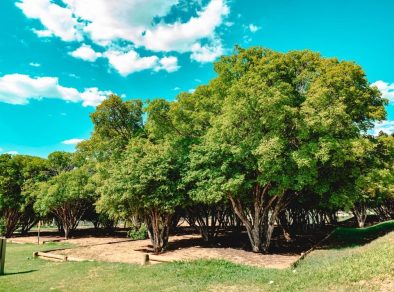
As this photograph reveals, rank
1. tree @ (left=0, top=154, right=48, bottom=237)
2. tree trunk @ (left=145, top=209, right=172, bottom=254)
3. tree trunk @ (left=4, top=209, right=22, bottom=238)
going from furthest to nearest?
tree trunk @ (left=4, top=209, right=22, bottom=238) < tree @ (left=0, top=154, right=48, bottom=237) < tree trunk @ (left=145, top=209, right=172, bottom=254)

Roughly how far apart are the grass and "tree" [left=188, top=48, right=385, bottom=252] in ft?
16.7

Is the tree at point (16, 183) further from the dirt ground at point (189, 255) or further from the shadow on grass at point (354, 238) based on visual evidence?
the shadow on grass at point (354, 238)

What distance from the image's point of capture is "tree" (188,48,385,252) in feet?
60.2

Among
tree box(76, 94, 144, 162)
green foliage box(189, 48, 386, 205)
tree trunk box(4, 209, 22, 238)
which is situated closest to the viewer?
green foliage box(189, 48, 386, 205)

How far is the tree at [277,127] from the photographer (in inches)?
722

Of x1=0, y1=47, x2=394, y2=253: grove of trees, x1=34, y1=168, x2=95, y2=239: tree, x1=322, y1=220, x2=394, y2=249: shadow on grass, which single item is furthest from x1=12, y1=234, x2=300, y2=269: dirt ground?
x1=34, y1=168, x2=95, y2=239: tree

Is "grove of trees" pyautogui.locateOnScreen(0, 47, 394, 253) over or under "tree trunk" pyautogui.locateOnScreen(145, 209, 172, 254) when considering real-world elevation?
over

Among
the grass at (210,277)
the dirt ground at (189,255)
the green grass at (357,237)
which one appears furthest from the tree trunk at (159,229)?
the green grass at (357,237)

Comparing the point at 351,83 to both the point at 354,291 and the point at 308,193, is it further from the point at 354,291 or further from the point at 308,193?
the point at 354,291

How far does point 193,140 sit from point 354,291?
52.3 ft

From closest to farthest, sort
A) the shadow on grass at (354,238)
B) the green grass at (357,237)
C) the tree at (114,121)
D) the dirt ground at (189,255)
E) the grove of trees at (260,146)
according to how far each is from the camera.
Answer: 1. the dirt ground at (189,255)
2. the grove of trees at (260,146)
3. the shadow on grass at (354,238)
4. the green grass at (357,237)
5. the tree at (114,121)

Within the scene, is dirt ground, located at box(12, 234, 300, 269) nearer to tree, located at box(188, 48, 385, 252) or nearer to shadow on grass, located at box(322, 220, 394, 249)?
tree, located at box(188, 48, 385, 252)

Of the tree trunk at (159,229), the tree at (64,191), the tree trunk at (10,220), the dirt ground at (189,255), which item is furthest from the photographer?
the tree trunk at (10,220)

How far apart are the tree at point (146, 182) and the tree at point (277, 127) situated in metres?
1.72
